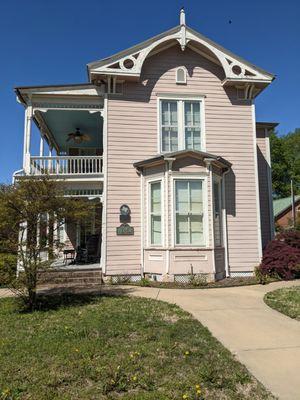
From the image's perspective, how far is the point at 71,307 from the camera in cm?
745

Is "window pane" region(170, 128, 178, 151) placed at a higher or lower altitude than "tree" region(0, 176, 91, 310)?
higher

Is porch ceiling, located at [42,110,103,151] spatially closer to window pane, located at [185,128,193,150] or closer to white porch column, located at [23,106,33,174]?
white porch column, located at [23,106,33,174]

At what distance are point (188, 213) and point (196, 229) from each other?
571mm

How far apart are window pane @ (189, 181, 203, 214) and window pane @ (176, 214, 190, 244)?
0.38 metres

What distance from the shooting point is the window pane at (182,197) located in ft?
36.9

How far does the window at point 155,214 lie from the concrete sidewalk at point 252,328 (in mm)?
2015

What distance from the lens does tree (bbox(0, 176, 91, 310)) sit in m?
6.96

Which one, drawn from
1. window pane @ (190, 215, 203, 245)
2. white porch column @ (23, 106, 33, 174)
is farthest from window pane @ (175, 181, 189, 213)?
white porch column @ (23, 106, 33, 174)

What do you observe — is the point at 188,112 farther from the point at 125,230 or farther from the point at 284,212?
the point at 284,212

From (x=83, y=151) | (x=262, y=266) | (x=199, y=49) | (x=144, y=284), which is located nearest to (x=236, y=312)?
(x=144, y=284)

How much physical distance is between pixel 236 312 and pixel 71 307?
3382 mm

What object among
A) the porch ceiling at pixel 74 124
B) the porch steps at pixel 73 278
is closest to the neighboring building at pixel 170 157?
the porch ceiling at pixel 74 124

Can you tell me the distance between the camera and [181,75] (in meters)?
12.9

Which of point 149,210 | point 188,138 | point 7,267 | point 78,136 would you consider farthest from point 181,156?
point 7,267
